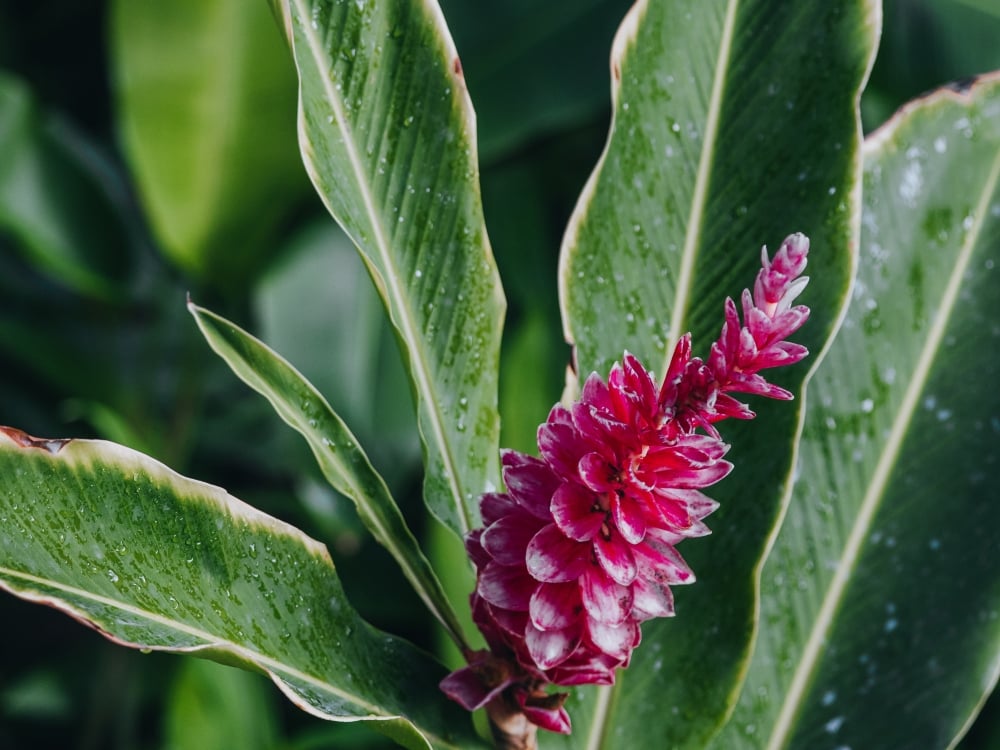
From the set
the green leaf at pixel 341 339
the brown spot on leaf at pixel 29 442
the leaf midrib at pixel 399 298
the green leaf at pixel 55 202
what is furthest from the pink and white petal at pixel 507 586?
the green leaf at pixel 55 202

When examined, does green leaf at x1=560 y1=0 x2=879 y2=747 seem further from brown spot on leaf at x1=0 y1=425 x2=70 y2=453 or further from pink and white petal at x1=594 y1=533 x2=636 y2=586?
brown spot on leaf at x1=0 y1=425 x2=70 y2=453

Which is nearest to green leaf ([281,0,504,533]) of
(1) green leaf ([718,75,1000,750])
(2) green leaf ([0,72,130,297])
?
(1) green leaf ([718,75,1000,750])

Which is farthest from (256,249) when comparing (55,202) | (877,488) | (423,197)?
(877,488)

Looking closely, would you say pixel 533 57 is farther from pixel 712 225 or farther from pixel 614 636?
pixel 614 636

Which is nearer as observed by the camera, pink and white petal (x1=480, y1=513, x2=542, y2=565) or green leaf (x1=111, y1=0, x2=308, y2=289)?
pink and white petal (x1=480, y1=513, x2=542, y2=565)

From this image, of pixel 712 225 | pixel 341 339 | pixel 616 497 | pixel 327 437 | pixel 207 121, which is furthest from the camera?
pixel 341 339

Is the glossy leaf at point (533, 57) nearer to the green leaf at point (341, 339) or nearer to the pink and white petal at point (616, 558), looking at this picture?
the green leaf at point (341, 339)
